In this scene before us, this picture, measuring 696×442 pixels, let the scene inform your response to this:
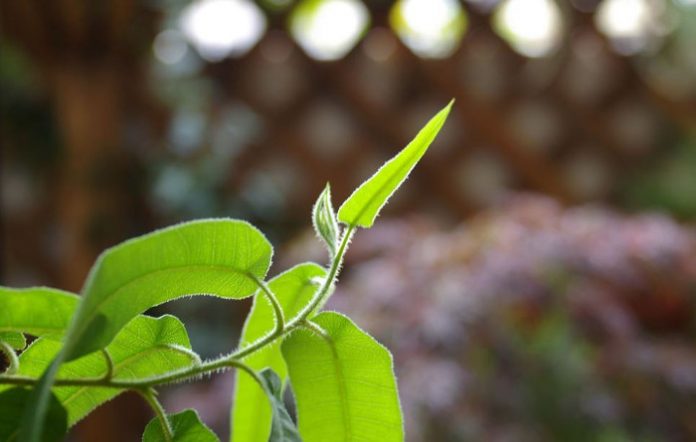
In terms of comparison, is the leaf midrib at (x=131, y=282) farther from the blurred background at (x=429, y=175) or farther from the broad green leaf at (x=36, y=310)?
the blurred background at (x=429, y=175)

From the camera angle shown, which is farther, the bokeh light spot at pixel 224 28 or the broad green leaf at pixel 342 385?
the bokeh light spot at pixel 224 28

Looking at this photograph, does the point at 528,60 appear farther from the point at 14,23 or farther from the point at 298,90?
the point at 14,23

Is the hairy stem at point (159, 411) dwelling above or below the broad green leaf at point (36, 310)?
below

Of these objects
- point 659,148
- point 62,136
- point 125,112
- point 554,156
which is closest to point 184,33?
point 125,112

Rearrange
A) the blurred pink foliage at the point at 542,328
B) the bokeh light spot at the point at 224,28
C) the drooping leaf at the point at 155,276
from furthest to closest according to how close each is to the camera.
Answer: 1. the bokeh light spot at the point at 224,28
2. the blurred pink foliage at the point at 542,328
3. the drooping leaf at the point at 155,276

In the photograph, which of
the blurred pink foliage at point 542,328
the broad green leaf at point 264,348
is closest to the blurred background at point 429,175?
the blurred pink foliage at point 542,328

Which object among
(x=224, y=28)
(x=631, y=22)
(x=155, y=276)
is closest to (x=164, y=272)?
(x=155, y=276)

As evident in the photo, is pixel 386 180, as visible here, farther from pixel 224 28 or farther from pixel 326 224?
pixel 224 28
